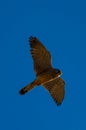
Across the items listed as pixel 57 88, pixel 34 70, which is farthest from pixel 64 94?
pixel 34 70

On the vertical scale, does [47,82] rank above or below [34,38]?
below

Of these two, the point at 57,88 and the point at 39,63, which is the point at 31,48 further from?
the point at 57,88

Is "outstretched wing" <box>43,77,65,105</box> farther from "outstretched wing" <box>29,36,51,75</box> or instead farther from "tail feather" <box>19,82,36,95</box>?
"tail feather" <box>19,82,36,95</box>

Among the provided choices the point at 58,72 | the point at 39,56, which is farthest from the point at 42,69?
the point at 58,72

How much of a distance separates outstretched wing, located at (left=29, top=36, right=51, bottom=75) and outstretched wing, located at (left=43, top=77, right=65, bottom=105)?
1050mm

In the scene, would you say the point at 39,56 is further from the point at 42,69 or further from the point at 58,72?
the point at 58,72

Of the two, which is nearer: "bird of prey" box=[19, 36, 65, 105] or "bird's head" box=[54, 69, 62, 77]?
"bird of prey" box=[19, 36, 65, 105]

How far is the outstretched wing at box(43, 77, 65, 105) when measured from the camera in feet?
76.5

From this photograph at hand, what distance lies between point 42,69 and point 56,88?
4.78 ft

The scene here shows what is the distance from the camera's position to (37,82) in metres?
→ 22.4

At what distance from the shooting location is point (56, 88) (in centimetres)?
2352


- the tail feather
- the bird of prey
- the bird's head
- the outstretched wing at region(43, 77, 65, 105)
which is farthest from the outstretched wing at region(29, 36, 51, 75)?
the outstretched wing at region(43, 77, 65, 105)

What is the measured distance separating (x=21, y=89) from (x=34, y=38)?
107 inches

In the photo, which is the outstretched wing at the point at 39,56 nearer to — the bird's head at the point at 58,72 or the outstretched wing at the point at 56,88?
the bird's head at the point at 58,72
